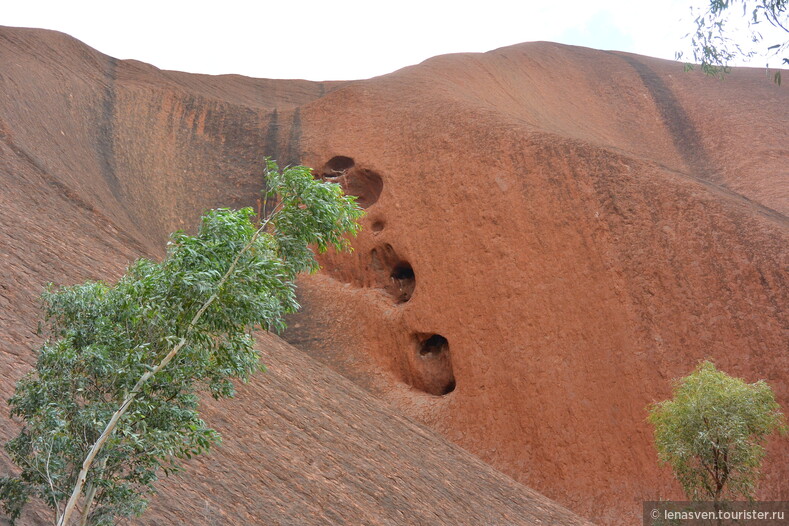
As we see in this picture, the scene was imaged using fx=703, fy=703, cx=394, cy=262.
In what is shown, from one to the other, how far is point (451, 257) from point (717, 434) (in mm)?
9742

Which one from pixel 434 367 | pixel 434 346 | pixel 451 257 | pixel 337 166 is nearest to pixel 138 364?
pixel 434 367

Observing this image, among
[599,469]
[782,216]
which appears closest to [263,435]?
[599,469]

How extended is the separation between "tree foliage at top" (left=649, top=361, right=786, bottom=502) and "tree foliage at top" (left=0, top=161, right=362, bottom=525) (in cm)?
919

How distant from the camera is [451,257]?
67.7 ft

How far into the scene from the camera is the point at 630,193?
749 inches

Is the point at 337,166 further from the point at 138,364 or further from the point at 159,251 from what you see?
the point at 138,364

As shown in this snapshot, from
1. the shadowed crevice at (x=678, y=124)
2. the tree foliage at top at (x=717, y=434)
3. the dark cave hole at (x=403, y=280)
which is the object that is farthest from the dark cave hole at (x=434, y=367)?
the shadowed crevice at (x=678, y=124)

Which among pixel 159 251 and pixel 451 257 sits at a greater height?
pixel 451 257

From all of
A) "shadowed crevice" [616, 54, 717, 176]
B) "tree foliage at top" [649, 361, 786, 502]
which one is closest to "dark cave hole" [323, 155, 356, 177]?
"shadowed crevice" [616, 54, 717, 176]

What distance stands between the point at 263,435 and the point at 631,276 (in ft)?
35.1

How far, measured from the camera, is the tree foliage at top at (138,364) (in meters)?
5.70

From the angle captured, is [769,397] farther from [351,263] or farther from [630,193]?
[351,263]

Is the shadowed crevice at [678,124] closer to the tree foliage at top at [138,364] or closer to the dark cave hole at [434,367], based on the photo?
the dark cave hole at [434,367]

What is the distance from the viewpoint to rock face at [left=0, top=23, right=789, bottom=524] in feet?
41.1
